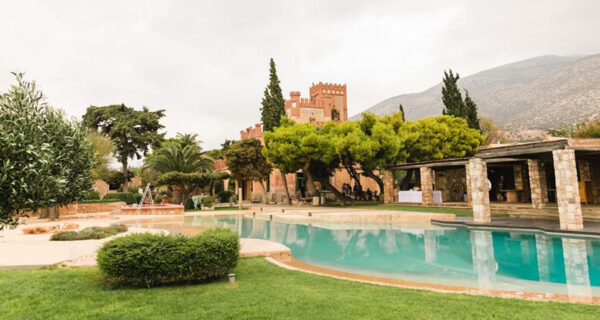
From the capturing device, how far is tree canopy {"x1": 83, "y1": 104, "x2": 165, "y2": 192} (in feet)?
119

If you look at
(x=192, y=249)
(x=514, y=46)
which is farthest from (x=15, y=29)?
(x=514, y=46)

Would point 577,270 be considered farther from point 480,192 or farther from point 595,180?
point 595,180

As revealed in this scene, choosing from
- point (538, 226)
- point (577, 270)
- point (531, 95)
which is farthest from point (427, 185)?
point (531, 95)

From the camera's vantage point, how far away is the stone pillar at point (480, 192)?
1409cm

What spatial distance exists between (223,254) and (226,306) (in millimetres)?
1426

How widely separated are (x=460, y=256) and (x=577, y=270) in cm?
253

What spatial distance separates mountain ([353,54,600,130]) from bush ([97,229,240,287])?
76.0 metres

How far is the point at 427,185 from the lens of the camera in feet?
75.6

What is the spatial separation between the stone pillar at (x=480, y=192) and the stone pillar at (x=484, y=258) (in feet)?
3.79

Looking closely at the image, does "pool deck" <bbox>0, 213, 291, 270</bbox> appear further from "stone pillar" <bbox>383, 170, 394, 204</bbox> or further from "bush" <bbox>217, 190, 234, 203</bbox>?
"bush" <bbox>217, 190, 234, 203</bbox>

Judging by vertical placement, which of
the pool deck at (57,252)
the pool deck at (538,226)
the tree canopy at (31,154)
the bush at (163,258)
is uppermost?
the tree canopy at (31,154)

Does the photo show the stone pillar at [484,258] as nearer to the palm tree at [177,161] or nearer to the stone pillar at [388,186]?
the stone pillar at [388,186]

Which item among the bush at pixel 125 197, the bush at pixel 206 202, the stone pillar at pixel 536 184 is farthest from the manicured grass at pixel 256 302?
the bush at pixel 125 197

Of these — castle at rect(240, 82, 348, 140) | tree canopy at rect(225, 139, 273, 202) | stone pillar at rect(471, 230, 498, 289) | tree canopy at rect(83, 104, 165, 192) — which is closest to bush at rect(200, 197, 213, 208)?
tree canopy at rect(225, 139, 273, 202)
